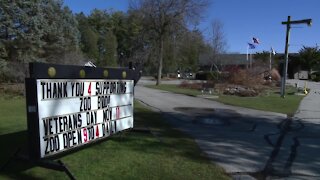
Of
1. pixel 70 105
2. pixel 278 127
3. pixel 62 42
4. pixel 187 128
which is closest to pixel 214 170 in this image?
pixel 70 105

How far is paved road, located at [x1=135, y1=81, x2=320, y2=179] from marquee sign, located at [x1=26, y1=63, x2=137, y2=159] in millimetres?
2080

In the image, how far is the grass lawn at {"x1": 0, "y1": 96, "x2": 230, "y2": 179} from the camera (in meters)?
6.54

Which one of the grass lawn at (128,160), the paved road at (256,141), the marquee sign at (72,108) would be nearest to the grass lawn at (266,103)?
the paved road at (256,141)

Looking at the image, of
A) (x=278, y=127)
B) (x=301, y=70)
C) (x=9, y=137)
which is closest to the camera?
(x=9, y=137)

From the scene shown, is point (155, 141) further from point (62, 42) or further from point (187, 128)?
point (62, 42)

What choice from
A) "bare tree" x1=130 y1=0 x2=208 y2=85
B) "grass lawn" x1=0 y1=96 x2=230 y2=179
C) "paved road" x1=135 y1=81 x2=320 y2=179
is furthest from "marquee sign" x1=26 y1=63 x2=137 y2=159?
"bare tree" x1=130 y1=0 x2=208 y2=85

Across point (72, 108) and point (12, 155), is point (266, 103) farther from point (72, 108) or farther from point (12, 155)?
point (12, 155)

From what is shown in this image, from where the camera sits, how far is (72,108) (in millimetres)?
6754

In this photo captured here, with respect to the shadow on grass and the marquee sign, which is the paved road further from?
the shadow on grass

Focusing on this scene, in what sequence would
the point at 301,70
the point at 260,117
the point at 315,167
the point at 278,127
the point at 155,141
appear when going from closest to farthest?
1. the point at 315,167
2. the point at 155,141
3. the point at 278,127
4. the point at 260,117
5. the point at 301,70

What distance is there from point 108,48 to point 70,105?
90324 millimetres

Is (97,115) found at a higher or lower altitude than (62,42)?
lower

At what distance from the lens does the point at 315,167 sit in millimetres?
7945

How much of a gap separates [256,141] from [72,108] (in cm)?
532
